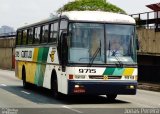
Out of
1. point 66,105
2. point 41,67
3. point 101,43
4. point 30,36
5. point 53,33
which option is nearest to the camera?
point 66,105

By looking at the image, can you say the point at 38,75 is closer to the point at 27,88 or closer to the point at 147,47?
the point at 27,88

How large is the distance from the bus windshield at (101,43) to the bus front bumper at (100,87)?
70 centimetres

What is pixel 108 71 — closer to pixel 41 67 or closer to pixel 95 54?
pixel 95 54

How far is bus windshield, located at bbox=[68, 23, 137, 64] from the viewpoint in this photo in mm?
17891

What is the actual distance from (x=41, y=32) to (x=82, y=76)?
5220mm

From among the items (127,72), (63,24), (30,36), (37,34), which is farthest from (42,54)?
(127,72)

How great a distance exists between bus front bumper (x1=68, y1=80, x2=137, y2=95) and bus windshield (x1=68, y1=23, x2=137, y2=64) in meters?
0.70

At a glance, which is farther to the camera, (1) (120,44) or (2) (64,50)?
(1) (120,44)

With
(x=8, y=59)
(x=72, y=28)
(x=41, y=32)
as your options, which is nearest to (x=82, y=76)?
(x=72, y=28)

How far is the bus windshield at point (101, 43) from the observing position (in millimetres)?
17891

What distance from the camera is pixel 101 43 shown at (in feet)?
59.6

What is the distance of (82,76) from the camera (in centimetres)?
1788

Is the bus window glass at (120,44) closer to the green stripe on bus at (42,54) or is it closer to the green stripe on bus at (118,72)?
the green stripe on bus at (118,72)

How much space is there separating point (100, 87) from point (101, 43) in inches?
58.9
